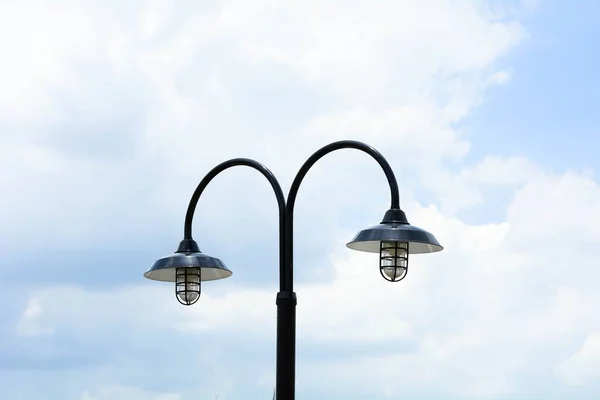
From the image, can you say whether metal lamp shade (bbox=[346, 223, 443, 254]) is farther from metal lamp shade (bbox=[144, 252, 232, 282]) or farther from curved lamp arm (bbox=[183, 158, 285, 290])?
metal lamp shade (bbox=[144, 252, 232, 282])

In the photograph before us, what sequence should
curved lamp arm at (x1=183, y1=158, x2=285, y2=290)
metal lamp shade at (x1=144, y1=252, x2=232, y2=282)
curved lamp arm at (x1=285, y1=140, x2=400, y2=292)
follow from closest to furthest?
1. curved lamp arm at (x1=285, y1=140, x2=400, y2=292)
2. curved lamp arm at (x1=183, y1=158, x2=285, y2=290)
3. metal lamp shade at (x1=144, y1=252, x2=232, y2=282)

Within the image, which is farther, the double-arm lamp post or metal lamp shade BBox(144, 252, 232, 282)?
metal lamp shade BBox(144, 252, 232, 282)

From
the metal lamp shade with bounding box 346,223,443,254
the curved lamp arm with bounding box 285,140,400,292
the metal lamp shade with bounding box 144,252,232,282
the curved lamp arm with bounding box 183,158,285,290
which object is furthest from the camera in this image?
the metal lamp shade with bounding box 144,252,232,282

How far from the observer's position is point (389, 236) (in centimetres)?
909

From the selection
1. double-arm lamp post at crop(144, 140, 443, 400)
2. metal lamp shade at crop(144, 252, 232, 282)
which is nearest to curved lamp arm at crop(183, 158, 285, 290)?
double-arm lamp post at crop(144, 140, 443, 400)

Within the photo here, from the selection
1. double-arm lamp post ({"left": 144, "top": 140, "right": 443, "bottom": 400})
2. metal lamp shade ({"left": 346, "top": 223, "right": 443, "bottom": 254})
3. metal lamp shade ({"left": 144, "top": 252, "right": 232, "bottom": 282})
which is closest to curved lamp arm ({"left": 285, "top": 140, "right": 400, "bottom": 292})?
double-arm lamp post ({"left": 144, "top": 140, "right": 443, "bottom": 400})

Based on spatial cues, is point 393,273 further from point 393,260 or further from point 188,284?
point 188,284

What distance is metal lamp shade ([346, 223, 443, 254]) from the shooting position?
29.9 feet

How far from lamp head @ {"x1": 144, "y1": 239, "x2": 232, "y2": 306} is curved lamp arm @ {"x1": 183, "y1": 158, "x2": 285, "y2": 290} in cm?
19

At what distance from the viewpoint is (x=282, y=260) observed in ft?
31.5

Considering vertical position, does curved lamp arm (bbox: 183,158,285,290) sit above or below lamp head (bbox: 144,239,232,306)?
above

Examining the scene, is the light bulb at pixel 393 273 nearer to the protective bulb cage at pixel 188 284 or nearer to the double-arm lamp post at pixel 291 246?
the double-arm lamp post at pixel 291 246

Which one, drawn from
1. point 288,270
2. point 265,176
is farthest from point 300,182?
point 288,270

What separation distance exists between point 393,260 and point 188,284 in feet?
6.95
